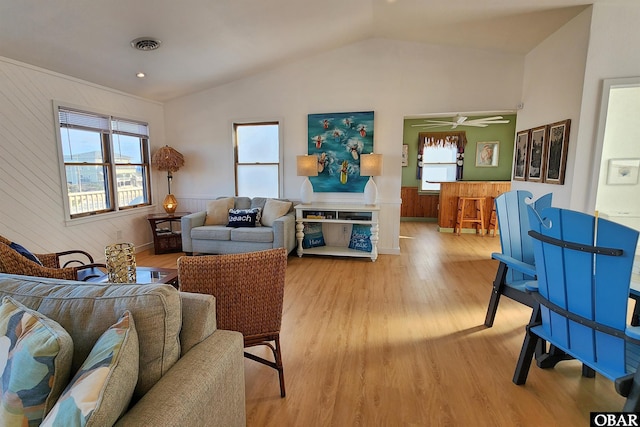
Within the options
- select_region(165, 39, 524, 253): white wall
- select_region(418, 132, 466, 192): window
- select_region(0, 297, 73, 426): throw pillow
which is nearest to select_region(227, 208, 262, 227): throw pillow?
select_region(165, 39, 524, 253): white wall

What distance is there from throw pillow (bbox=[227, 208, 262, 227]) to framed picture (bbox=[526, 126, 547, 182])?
12.0 ft

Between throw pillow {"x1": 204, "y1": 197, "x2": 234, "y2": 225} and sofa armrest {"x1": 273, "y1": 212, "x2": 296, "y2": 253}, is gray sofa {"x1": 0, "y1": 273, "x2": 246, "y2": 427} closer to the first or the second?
sofa armrest {"x1": 273, "y1": 212, "x2": 296, "y2": 253}

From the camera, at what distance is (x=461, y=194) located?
20.9 ft

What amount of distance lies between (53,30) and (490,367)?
176 inches

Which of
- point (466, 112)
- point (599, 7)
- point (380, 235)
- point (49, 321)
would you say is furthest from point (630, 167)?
point (49, 321)

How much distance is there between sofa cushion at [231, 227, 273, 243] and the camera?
4074mm

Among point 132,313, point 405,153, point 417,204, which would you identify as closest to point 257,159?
point 132,313

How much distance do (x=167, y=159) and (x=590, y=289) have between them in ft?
16.8

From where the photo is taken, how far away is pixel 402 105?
433 cm

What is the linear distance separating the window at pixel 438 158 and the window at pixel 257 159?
14.7ft

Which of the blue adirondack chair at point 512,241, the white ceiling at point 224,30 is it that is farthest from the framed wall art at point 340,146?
the blue adirondack chair at point 512,241

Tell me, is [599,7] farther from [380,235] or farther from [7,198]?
[7,198]

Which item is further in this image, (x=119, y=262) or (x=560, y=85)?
(x=560, y=85)

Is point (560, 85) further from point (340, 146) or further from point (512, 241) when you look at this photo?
point (340, 146)
